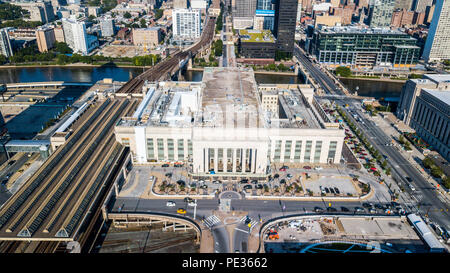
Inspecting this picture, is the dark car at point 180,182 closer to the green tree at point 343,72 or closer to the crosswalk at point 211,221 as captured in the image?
the crosswalk at point 211,221

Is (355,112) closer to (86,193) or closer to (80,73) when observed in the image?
(86,193)

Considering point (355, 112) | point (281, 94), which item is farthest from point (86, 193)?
point (355, 112)

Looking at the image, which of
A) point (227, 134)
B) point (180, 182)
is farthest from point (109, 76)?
point (227, 134)

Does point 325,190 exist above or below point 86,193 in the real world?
below

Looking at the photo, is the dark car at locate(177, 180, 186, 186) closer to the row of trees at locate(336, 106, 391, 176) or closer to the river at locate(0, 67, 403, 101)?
the row of trees at locate(336, 106, 391, 176)

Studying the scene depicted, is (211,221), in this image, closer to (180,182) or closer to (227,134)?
(180,182)
